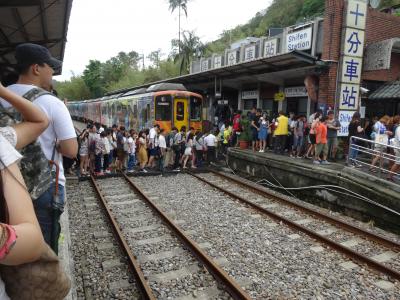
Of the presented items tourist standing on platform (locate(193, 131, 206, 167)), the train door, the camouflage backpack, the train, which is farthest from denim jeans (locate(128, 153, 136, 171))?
the camouflage backpack

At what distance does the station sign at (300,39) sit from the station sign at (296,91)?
1.59 metres

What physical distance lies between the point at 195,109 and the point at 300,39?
Result: 5697 millimetres

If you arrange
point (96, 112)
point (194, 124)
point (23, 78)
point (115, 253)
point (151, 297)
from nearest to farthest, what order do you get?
point (23, 78)
point (151, 297)
point (115, 253)
point (194, 124)
point (96, 112)

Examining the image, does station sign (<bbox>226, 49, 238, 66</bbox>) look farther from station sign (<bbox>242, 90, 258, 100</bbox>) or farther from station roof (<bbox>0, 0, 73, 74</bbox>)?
station roof (<bbox>0, 0, 73, 74</bbox>)

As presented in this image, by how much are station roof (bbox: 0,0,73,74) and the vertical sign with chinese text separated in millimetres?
8865

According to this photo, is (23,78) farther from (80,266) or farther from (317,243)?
(317,243)

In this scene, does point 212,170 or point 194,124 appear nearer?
point 212,170

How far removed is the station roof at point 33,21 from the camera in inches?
279

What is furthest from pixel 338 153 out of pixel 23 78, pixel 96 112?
pixel 96 112

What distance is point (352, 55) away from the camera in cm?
1180

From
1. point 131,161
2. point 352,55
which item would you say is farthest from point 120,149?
point 352,55

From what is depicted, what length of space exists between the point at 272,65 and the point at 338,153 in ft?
13.2

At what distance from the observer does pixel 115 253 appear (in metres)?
5.52

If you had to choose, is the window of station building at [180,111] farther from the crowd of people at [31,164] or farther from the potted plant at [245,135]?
the crowd of people at [31,164]
